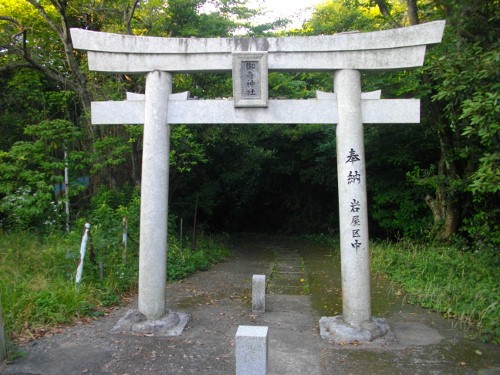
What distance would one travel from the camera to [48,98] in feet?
41.4

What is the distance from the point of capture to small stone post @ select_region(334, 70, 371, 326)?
230 inches

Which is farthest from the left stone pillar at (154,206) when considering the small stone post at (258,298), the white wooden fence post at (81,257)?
the small stone post at (258,298)

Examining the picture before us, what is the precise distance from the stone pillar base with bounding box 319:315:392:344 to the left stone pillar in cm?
238

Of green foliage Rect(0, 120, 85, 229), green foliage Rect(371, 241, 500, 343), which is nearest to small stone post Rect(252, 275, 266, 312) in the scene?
green foliage Rect(371, 241, 500, 343)

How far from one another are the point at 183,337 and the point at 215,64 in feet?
12.5

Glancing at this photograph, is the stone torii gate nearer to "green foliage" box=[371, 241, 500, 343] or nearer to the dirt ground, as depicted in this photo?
the dirt ground

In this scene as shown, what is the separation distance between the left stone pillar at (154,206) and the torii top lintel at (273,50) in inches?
15.6

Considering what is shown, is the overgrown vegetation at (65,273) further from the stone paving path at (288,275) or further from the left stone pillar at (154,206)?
the stone paving path at (288,275)

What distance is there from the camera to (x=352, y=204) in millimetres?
5887

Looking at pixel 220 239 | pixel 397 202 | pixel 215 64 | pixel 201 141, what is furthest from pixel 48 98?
pixel 397 202

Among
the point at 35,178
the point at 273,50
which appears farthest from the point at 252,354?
the point at 35,178

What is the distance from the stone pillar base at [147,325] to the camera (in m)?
5.84

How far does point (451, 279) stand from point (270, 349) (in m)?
4.30

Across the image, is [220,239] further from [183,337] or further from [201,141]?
[183,337]
